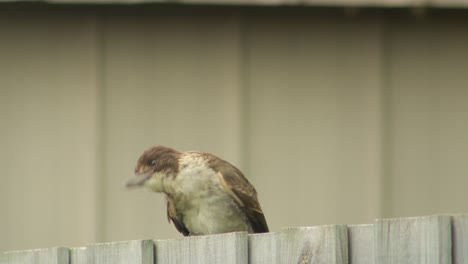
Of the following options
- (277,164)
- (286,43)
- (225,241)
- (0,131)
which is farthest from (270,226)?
(225,241)

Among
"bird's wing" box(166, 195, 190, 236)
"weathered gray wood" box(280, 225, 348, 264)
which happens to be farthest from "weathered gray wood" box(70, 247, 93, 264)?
"bird's wing" box(166, 195, 190, 236)

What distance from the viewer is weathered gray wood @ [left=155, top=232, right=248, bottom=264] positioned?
4418 millimetres

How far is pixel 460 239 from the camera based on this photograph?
13.3ft

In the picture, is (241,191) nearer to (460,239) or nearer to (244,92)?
(244,92)

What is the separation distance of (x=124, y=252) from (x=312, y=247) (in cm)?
66

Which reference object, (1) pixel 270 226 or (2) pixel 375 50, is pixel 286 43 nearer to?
(2) pixel 375 50

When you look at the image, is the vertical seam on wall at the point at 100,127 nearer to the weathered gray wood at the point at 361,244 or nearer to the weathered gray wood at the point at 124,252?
the weathered gray wood at the point at 124,252

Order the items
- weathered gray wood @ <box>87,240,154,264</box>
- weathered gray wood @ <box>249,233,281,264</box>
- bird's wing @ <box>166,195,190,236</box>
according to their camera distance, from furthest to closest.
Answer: bird's wing @ <box>166,195,190,236</box>
weathered gray wood @ <box>87,240,154,264</box>
weathered gray wood @ <box>249,233,281,264</box>

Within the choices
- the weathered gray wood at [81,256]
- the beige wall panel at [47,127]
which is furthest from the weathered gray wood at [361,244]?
the beige wall panel at [47,127]

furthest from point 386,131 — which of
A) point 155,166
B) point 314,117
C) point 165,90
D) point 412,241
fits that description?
point 412,241

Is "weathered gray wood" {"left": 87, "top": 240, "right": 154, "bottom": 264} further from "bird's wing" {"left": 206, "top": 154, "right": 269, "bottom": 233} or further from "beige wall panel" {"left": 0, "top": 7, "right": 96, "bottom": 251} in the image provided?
"beige wall panel" {"left": 0, "top": 7, "right": 96, "bottom": 251}

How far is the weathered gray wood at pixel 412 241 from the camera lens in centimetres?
406

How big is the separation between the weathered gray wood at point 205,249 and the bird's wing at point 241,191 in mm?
2853

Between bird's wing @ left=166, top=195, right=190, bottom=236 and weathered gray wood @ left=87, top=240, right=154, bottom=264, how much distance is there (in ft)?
10.1
